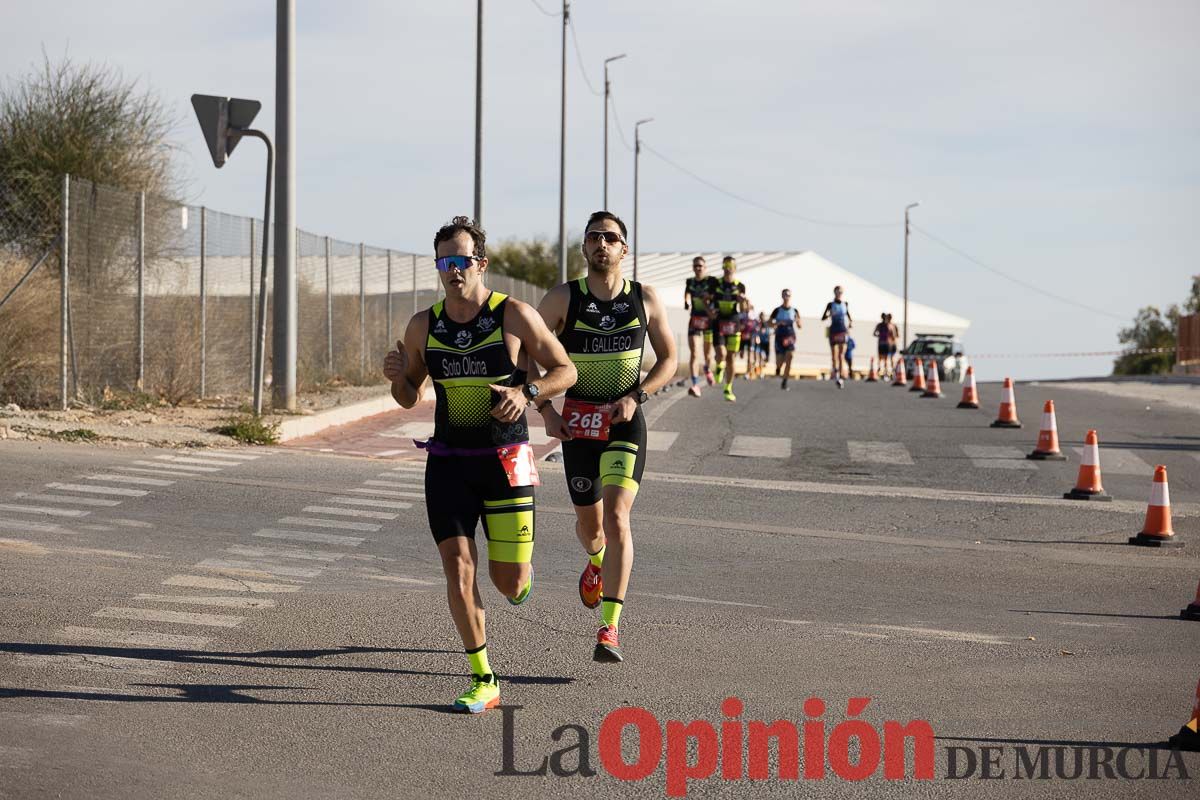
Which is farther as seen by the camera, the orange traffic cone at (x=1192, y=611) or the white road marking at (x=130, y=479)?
the white road marking at (x=130, y=479)

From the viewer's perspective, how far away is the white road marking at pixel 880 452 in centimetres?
1881

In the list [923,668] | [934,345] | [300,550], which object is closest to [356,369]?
[300,550]

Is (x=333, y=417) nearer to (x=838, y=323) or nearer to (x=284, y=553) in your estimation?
(x=284, y=553)

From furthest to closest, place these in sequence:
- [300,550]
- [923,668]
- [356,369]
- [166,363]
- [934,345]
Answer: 1. [934,345]
2. [356,369]
3. [166,363]
4. [300,550]
5. [923,668]

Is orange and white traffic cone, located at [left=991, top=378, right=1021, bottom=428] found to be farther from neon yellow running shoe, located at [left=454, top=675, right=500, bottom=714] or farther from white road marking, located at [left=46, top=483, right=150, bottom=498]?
neon yellow running shoe, located at [left=454, top=675, right=500, bottom=714]

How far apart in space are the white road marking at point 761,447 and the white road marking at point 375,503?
6737 mm

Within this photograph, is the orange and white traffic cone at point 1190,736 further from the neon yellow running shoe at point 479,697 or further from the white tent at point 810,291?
the white tent at point 810,291

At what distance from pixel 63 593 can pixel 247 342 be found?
1349 cm

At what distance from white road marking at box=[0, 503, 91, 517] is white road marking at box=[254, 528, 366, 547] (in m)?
1.43

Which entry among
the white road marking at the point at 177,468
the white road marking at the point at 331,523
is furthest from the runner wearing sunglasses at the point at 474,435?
the white road marking at the point at 177,468

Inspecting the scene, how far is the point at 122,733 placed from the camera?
19.8ft

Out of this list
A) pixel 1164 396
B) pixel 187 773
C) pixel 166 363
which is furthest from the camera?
pixel 1164 396

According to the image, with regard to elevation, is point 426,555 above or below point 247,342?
below

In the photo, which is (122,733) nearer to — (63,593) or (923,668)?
(63,593)
